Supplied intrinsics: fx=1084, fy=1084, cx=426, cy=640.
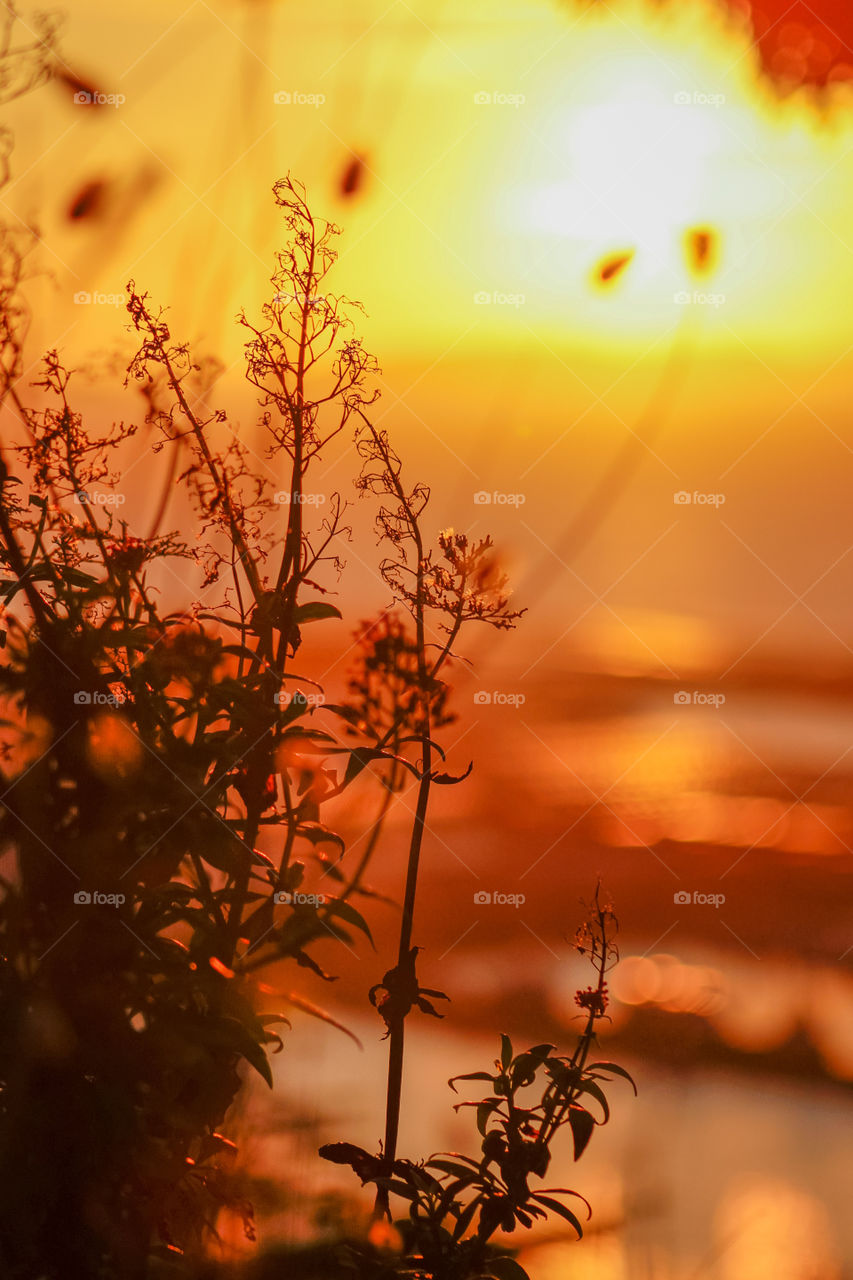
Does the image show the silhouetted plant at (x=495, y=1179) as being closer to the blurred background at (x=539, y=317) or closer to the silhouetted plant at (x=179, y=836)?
the silhouetted plant at (x=179, y=836)

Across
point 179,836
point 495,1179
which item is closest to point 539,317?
point 179,836

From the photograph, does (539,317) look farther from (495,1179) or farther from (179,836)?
(495,1179)

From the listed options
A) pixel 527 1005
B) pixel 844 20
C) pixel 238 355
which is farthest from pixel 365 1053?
pixel 844 20

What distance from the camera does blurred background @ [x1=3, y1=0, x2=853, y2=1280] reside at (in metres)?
1.08

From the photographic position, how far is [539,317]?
3.64ft

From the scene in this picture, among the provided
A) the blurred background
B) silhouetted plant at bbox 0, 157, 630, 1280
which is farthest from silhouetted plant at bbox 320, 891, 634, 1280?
the blurred background

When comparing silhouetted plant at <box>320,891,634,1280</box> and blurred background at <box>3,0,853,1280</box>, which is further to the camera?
blurred background at <box>3,0,853,1280</box>

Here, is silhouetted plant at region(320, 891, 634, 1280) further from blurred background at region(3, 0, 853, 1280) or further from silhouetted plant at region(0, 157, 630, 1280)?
blurred background at region(3, 0, 853, 1280)

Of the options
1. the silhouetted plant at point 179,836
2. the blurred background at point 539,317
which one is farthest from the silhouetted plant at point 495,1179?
the blurred background at point 539,317

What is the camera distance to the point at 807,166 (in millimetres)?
1124

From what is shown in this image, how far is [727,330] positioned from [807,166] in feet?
0.61

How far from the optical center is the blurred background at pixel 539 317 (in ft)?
3.53

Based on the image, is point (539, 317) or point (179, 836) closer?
point (179, 836)

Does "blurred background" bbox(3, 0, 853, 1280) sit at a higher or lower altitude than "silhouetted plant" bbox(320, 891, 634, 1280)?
higher
